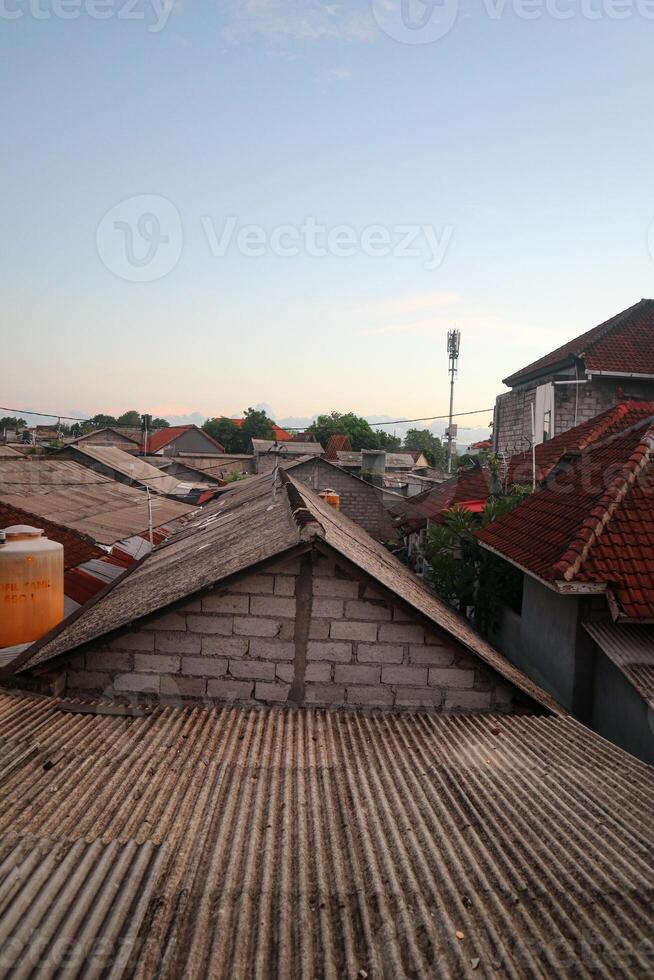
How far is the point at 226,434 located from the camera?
69.8 m

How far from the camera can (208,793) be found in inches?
148

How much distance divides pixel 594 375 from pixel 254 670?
15.5 metres

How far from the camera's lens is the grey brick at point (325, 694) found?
18.5 feet

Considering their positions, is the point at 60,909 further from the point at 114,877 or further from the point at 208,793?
the point at 208,793

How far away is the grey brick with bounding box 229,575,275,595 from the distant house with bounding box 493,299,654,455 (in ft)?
44.3

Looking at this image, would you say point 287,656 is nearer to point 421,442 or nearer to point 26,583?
point 26,583

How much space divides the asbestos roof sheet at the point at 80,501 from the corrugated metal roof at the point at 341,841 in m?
8.57

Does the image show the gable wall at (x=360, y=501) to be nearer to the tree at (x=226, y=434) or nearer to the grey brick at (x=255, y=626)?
the grey brick at (x=255, y=626)

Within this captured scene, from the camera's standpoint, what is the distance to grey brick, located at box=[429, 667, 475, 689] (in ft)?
18.7

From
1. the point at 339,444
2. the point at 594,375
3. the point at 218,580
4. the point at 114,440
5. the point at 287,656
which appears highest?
the point at 594,375

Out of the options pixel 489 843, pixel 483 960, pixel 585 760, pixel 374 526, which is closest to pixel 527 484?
pixel 585 760

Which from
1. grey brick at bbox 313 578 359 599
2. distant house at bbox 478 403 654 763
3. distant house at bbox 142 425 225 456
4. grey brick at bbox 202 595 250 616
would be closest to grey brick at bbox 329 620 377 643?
grey brick at bbox 313 578 359 599

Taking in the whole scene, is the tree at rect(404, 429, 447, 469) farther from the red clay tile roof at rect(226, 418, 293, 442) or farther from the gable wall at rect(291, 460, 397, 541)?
the gable wall at rect(291, 460, 397, 541)

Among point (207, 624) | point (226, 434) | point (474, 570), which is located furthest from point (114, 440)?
point (207, 624)
